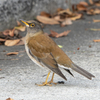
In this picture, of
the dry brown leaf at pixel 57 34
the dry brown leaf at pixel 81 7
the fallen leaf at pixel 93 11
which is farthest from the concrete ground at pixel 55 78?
the dry brown leaf at pixel 81 7

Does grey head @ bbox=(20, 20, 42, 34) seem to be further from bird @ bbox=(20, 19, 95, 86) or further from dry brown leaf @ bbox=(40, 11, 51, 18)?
dry brown leaf @ bbox=(40, 11, 51, 18)

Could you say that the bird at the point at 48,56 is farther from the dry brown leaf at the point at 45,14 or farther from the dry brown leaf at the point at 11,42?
the dry brown leaf at the point at 45,14

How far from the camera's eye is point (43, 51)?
377 cm

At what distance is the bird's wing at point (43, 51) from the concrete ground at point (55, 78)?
34cm

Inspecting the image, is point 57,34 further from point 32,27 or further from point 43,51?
point 43,51

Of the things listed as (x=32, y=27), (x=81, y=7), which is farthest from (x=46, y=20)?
(x=32, y=27)

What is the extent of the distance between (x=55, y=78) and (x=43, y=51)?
0.53m

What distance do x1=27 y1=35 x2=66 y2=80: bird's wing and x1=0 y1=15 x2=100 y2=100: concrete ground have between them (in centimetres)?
34

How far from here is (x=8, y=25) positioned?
646 centimetres

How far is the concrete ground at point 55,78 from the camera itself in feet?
10.8

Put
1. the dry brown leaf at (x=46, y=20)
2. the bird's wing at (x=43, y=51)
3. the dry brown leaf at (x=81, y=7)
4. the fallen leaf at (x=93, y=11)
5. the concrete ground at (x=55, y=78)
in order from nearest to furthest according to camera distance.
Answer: the concrete ground at (x=55, y=78)
the bird's wing at (x=43, y=51)
the dry brown leaf at (x=46, y=20)
the fallen leaf at (x=93, y=11)
the dry brown leaf at (x=81, y=7)

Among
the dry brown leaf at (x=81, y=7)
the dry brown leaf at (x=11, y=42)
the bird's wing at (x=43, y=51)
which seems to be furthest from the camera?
the dry brown leaf at (x=81, y=7)

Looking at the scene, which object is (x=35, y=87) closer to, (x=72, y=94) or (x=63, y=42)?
(x=72, y=94)

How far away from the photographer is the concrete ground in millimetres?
3283
